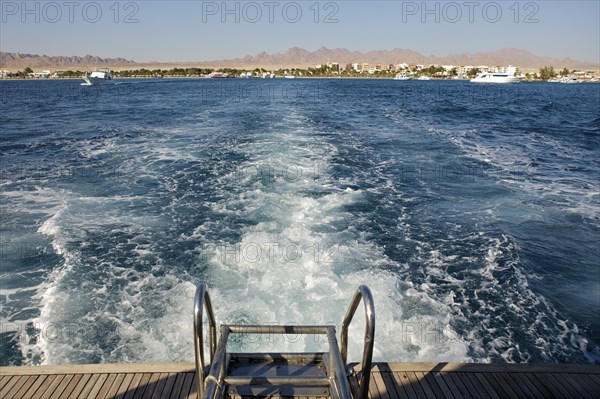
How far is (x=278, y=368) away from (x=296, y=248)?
6558 mm

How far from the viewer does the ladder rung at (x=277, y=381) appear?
3.23 m

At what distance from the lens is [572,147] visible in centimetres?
2706

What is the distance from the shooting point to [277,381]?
3268 mm

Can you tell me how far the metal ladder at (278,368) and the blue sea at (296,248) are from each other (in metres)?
3.03

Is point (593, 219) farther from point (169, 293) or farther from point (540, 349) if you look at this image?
point (169, 293)

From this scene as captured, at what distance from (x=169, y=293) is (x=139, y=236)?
137 inches

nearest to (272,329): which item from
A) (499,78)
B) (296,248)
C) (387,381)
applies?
(387,381)

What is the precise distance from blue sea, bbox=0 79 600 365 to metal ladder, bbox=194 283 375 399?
3028mm

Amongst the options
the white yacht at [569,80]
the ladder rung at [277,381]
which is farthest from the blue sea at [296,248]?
the white yacht at [569,80]

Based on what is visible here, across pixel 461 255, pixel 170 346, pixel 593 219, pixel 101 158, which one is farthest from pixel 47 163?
pixel 593 219

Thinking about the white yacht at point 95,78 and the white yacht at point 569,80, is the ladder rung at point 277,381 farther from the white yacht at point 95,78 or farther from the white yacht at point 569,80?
the white yacht at point 569,80

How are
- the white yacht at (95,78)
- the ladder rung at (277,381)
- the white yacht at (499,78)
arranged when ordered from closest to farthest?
1. the ladder rung at (277,381)
2. the white yacht at (95,78)
3. the white yacht at (499,78)

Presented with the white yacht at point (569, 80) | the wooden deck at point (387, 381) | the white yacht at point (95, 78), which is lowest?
the wooden deck at point (387, 381)

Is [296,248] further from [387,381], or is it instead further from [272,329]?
[272,329]
